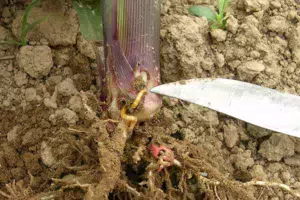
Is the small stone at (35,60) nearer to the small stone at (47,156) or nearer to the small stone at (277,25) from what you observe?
the small stone at (47,156)

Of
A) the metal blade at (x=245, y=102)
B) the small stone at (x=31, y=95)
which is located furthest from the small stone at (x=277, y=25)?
the small stone at (x=31, y=95)

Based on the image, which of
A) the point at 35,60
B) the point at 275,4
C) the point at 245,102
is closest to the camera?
the point at 245,102

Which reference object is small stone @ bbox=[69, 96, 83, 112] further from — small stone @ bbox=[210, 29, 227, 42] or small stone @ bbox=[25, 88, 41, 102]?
small stone @ bbox=[210, 29, 227, 42]

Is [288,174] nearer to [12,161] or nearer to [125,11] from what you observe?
[125,11]

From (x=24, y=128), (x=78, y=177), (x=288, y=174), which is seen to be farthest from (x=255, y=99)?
(x=24, y=128)

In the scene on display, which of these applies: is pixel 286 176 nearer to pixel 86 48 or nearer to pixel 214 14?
pixel 214 14

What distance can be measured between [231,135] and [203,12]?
45 cm

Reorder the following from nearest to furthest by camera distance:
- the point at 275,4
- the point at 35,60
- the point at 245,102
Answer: the point at 245,102 < the point at 35,60 < the point at 275,4

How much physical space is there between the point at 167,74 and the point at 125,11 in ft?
0.94

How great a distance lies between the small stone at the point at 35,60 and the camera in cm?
124

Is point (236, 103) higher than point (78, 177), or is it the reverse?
point (236, 103)

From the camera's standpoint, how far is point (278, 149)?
1226mm

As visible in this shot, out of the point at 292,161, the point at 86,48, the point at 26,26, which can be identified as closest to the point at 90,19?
the point at 86,48

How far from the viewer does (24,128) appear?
1.20m
